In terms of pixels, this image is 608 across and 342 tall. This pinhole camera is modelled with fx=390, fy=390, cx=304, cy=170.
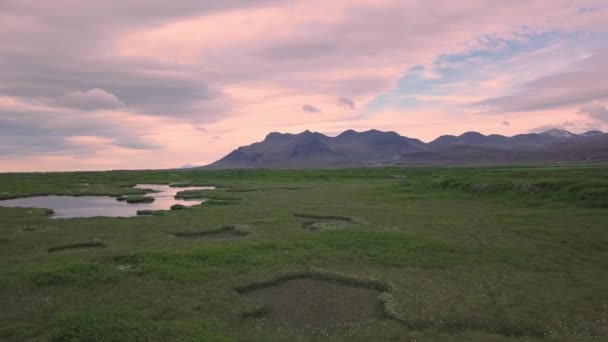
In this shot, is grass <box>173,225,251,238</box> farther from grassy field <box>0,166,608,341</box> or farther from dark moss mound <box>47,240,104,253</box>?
dark moss mound <box>47,240,104,253</box>

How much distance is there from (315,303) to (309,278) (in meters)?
3.81

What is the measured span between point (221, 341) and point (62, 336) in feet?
20.2

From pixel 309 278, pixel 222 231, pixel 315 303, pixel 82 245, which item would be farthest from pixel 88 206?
pixel 315 303

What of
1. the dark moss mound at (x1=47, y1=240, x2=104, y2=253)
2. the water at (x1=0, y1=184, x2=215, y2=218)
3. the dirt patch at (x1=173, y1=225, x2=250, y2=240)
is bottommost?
the dirt patch at (x1=173, y1=225, x2=250, y2=240)

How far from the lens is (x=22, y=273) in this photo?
22328 millimetres

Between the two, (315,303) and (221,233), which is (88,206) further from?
(315,303)

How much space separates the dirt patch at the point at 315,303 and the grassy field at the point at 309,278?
0.09 metres

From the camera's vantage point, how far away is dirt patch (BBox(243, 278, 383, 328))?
17.5 metres

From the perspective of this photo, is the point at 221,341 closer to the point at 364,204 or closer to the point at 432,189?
the point at 364,204

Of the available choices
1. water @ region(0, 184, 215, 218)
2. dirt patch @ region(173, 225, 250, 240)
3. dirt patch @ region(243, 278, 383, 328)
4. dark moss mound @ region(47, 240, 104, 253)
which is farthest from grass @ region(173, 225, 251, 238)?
water @ region(0, 184, 215, 218)

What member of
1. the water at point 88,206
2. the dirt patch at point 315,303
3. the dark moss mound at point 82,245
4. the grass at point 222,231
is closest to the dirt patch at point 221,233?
the grass at point 222,231

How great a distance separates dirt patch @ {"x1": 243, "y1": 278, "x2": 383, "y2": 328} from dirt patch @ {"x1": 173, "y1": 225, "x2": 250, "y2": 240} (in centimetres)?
1344

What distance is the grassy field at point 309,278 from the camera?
1614 cm

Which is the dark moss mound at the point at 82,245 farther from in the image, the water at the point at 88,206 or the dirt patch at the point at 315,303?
the water at the point at 88,206
